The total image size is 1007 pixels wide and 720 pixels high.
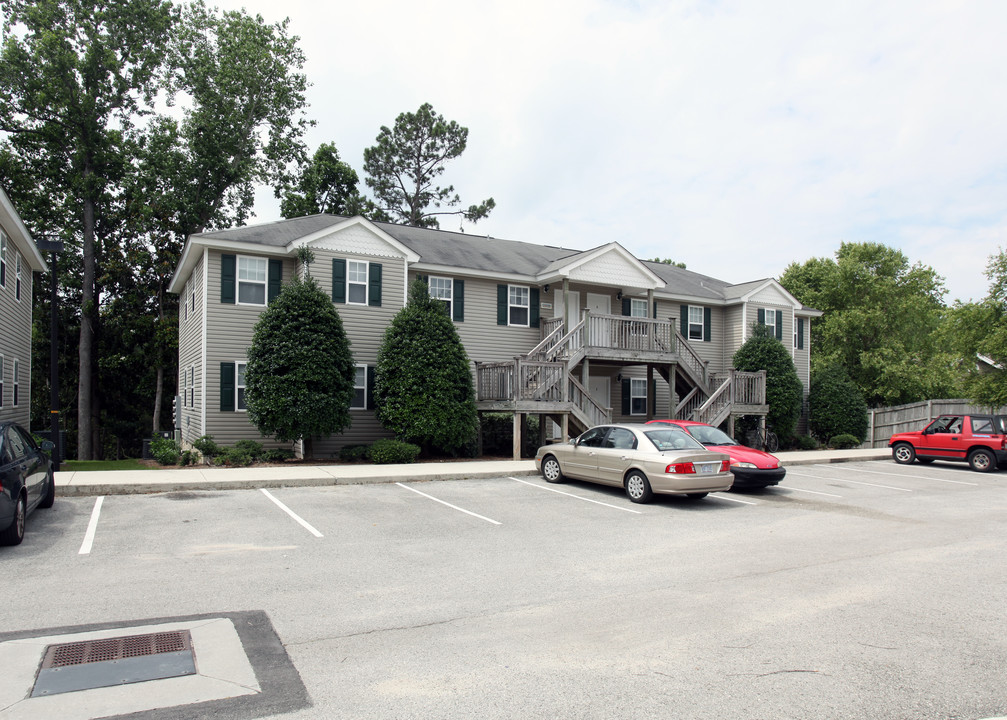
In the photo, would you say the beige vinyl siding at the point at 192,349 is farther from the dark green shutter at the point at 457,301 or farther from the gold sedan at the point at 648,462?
the gold sedan at the point at 648,462

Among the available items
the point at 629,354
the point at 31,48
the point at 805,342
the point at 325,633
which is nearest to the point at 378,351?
the point at 629,354

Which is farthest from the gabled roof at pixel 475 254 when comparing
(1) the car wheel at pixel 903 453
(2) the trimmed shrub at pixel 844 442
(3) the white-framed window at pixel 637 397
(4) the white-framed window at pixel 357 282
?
(1) the car wheel at pixel 903 453

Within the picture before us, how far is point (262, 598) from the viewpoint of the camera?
253 inches

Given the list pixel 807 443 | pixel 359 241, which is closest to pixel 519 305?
pixel 359 241

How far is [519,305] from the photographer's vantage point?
23578mm

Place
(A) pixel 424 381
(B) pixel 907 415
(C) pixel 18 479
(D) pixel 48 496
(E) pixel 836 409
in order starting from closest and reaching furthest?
(C) pixel 18 479 < (D) pixel 48 496 < (A) pixel 424 381 < (E) pixel 836 409 < (B) pixel 907 415

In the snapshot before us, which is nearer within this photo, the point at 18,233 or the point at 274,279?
the point at 18,233

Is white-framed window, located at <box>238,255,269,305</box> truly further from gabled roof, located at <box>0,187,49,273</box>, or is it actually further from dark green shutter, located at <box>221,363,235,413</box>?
gabled roof, located at <box>0,187,49,273</box>

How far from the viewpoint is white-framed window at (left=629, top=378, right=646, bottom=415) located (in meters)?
26.1

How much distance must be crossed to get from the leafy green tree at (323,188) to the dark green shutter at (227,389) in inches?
769

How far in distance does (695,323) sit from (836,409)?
6.37 m

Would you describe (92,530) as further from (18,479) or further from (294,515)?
(294,515)

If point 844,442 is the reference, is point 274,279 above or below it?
above

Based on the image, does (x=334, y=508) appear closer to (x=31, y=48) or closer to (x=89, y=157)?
(x=89, y=157)
